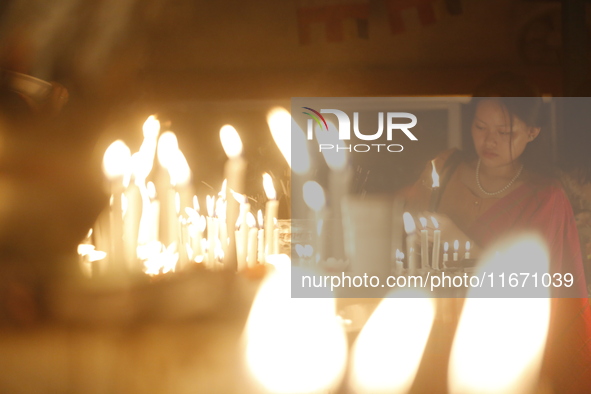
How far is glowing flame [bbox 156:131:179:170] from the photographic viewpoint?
3.71 feet

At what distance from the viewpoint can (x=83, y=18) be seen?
114 centimetres

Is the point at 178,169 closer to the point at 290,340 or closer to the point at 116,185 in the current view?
the point at 116,185

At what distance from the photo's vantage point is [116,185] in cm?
115

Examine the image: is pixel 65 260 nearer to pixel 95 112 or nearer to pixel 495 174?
pixel 95 112

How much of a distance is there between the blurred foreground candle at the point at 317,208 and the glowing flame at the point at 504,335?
36cm

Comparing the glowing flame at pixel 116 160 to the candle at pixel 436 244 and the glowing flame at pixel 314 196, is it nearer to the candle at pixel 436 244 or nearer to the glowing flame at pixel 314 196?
the glowing flame at pixel 314 196

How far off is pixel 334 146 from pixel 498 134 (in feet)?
1.24

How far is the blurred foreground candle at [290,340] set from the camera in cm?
109

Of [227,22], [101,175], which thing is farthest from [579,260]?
[101,175]

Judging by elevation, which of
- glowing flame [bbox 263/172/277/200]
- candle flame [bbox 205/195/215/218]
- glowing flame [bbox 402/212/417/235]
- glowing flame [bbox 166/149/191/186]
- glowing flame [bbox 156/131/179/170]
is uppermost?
glowing flame [bbox 156/131/179/170]

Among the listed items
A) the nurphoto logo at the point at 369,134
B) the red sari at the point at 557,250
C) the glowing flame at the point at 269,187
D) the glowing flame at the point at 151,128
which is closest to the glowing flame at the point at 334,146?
the nurphoto logo at the point at 369,134

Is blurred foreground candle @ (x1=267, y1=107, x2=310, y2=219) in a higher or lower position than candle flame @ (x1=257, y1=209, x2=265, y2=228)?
higher

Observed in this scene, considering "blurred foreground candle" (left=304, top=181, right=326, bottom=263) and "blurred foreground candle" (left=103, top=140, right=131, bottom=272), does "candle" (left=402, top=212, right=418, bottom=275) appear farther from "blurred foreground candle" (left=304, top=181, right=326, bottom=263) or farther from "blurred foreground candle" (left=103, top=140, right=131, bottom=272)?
"blurred foreground candle" (left=103, top=140, right=131, bottom=272)

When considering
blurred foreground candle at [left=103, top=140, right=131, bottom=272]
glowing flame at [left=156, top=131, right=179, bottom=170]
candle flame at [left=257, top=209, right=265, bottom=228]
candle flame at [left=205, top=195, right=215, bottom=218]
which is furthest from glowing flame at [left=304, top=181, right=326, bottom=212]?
blurred foreground candle at [left=103, top=140, right=131, bottom=272]
